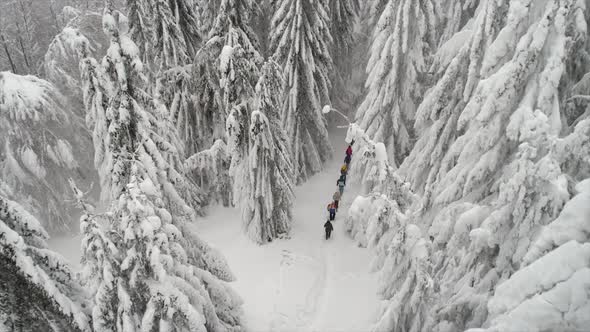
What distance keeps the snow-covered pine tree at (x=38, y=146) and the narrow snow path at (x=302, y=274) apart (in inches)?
254

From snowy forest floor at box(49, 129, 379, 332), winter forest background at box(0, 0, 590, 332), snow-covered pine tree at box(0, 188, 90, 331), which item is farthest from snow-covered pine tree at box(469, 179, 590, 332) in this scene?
snowy forest floor at box(49, 129, 379, 332)

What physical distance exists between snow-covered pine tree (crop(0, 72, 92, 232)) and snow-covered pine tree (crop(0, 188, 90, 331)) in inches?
409

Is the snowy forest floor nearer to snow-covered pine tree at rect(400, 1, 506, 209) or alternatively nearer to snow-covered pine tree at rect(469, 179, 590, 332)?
snow-covered pine tree at rect(400, 1, 506, 209)

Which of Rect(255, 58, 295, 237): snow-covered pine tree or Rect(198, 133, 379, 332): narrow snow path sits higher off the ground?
Rect(255, 58, 295, 237): snow-covered pine tree

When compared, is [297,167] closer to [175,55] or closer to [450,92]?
[175,55]

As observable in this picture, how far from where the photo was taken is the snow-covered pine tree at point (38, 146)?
14984 millimetres

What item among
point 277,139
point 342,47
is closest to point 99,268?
point 277,139

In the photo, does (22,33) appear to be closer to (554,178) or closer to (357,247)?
(357,247)

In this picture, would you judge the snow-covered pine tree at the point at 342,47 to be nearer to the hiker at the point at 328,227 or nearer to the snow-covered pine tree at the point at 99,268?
the hiker at the point at 328,227

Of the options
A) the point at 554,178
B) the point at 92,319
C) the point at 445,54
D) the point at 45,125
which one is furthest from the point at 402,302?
the point at 45,125

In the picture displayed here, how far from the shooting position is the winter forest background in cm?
443

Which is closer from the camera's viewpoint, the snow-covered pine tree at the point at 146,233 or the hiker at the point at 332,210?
the snow-covered pine tree at the point at 146,233

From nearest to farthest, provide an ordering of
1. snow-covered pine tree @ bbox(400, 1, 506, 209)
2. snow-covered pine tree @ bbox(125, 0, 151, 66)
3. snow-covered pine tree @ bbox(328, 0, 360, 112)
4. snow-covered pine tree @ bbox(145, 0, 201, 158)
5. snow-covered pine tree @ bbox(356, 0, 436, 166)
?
snow-covered pine tree @ bbox(400, 1, 506, 209) → snow-covered pine tree @ bbox(356, 0, 436, 166) → snow-covered pine tree @ bbox(125, 0, 151, 66) → snow-covered pine tree @ bbox(145, 0, 201, 158) → snow-covered pine tree @ bbox(328, 0, 360, 112)

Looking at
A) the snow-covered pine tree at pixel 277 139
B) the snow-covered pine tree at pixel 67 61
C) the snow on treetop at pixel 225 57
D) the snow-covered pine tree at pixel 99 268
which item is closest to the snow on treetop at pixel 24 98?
the snow-covered pine tree at pixel 67 61
